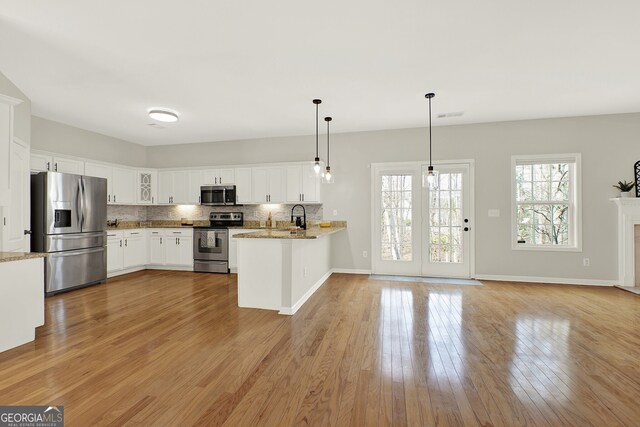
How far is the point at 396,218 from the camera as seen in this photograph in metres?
5.38

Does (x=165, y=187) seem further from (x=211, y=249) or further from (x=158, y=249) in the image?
(x=211, y=249)

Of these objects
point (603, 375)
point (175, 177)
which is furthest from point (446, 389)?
point (175, 177)

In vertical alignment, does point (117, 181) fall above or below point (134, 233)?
above

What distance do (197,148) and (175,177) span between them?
794 mm

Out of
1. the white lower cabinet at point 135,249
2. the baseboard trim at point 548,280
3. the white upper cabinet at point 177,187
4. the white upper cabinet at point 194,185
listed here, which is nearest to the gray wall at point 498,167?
the baseboard trim at point 548,280

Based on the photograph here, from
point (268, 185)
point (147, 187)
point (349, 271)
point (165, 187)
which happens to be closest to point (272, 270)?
point (349, 271)

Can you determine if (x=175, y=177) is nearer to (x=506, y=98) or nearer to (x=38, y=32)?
(x=38, y=32)

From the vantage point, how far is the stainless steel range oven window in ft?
18.7

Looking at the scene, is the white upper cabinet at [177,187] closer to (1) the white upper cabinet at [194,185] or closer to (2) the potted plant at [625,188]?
(1) the white upper cabinet at [194,185]

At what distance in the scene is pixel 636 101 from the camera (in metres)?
4.07

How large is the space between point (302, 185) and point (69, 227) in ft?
12.2

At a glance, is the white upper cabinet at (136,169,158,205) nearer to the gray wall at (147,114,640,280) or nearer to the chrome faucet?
the gray wall at (147,114,640,280)

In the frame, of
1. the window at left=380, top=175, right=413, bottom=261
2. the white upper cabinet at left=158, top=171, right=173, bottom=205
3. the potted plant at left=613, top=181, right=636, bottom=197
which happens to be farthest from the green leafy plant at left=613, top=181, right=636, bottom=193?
the white upper cabinet at left=158, top=171, right=173, bottom=205

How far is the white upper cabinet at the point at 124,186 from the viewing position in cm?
554
